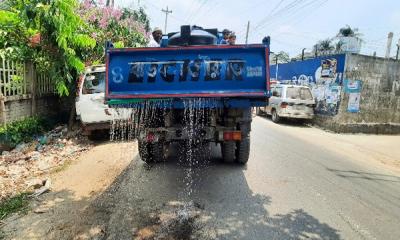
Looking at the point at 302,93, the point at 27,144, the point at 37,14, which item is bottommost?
the point at 27,144

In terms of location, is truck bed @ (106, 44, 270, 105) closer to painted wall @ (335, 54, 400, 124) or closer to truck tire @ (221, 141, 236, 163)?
truck tire @ (221, 141, 236, 163)

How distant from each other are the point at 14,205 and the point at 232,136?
339 cm

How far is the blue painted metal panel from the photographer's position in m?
5.39

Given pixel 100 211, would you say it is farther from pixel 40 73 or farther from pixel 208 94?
pixel 40 73

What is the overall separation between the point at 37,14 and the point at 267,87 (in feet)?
15.8

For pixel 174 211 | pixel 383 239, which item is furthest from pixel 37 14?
pixel 383 239

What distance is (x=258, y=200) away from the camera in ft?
16.1

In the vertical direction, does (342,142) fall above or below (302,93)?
below

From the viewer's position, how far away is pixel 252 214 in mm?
4410

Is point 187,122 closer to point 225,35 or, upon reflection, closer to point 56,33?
point 225,35

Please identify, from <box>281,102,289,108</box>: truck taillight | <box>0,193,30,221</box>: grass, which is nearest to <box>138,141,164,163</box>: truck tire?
<box>0,193,30,221</box>: grass

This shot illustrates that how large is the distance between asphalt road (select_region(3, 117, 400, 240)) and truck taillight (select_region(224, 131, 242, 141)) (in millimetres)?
648

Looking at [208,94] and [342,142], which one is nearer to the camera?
[208,94]

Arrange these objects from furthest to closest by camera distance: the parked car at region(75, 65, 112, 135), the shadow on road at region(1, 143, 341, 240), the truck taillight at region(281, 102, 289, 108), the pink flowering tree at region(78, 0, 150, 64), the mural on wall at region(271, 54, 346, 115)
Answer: the truck taillight at region(281, 102, 289, 108) → the mural on wall at region(271, 54, 346, 115) → the pink flowering tree at region(78, 0, 150, 64) → the parked car at region(75, 65, 112, 135) → the shadow on road at region(1, 143, 341, 240)
